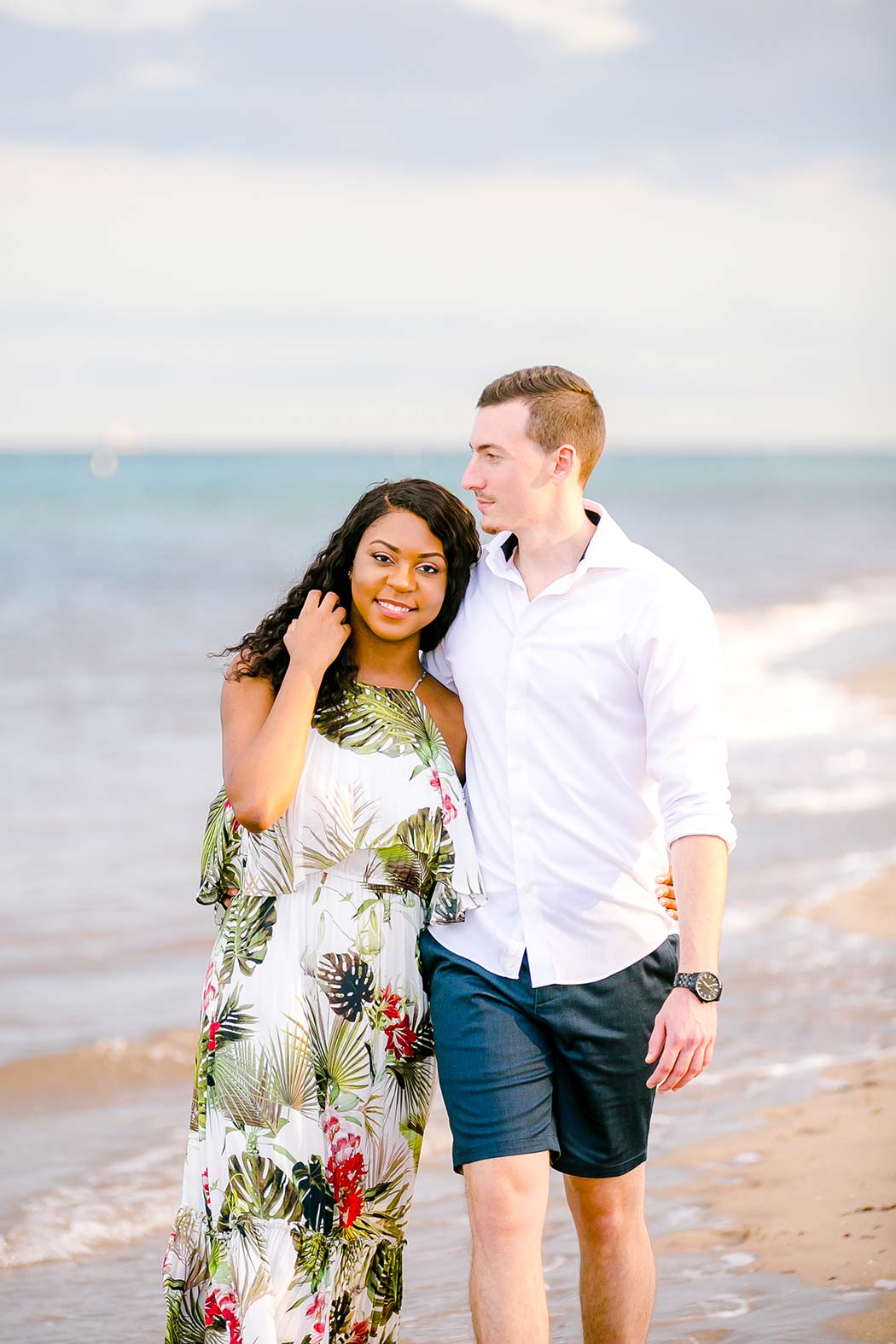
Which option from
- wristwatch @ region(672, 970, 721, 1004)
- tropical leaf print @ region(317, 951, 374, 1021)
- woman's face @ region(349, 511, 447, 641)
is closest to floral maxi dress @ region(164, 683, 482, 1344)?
tropical leaf print @ region(317, 951, 374, 1021)

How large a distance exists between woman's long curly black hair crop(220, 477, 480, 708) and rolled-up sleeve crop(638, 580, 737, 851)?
1.62 ft

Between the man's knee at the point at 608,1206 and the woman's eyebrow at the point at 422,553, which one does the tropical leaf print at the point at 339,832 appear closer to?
the woman's eyebrow at the point at 422,553

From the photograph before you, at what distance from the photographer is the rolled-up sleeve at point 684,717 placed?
2.98 meters

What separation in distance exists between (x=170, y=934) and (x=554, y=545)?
4.16m

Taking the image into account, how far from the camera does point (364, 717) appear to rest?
10.7 feet

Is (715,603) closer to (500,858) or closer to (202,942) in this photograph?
(202,942)

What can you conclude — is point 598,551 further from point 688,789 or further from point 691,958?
point 691,958

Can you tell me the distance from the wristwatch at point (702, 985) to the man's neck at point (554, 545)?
0.87 meters

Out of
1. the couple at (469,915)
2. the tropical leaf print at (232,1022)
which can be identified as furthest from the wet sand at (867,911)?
the tropical leaf print at (232,1022)

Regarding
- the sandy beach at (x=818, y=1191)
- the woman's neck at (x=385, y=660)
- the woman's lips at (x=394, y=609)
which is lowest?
the sandy beach at (x=818, y=1191)

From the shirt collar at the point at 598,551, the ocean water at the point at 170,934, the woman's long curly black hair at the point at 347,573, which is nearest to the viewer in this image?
the shirt collar at the point at 598,551

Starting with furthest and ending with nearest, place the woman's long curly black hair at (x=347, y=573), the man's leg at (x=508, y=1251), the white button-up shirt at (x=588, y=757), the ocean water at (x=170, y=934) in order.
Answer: the ocean water at (x=170, y=934), the woman's long curly black hair at (x=347, y=573), the white button-up shirt at (x=588, y=757), the man's leg at (x=508, y=1251)

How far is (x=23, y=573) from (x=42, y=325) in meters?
15.6

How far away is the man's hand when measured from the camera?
2865 millimetres
